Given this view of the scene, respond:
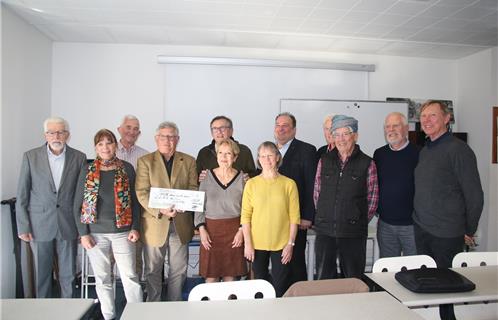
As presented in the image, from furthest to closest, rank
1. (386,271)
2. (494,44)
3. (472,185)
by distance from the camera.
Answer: (494,44) → (472,185) → (386,271)

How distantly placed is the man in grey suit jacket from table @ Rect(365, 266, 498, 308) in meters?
2.42

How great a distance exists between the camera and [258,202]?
7.22ft

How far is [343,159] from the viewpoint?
2.37 metres

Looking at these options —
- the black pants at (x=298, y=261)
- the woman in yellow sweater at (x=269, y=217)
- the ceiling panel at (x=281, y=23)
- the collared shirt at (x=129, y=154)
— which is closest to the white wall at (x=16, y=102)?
the ceiling panel at (x=281, y=23)

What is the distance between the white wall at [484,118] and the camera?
4.39 m

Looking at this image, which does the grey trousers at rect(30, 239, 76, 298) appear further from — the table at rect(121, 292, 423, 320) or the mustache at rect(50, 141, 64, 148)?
the table at rect(121, 292, 423, 320)

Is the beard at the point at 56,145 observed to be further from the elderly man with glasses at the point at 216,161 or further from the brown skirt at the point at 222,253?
the brown skirt at the point at 222,253

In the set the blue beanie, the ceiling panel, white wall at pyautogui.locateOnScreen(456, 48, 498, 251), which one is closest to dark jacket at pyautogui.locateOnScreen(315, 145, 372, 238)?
the blue beanie

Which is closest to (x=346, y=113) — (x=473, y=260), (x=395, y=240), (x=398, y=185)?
(x=398, y=185)

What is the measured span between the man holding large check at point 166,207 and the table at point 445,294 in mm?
1370

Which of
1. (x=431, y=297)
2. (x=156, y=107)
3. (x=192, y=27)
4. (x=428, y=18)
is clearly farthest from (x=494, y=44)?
(x=156, y=107)

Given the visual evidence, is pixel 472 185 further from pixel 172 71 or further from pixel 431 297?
pixel 172 71

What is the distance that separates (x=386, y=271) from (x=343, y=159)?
0.84 meters

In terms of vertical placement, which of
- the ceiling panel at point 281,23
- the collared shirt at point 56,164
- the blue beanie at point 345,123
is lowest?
the collared shirt at point 56,164
